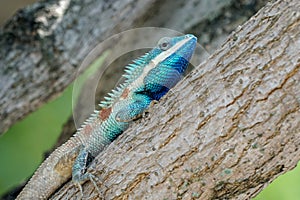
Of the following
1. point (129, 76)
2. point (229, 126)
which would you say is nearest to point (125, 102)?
point (129, 76)

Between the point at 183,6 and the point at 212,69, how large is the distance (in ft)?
5.08

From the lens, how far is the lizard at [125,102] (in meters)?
2.05

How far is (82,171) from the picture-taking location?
1.89m

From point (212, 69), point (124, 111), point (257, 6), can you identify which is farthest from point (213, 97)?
point (257, 6)

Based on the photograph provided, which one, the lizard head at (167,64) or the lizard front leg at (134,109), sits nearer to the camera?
the lizard front leg at (134,109)

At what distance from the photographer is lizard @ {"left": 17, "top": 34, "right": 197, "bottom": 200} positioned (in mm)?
2049

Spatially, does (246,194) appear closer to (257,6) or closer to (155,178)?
(155,178)

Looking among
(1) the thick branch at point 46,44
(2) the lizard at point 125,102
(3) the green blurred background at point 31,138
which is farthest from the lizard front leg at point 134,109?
(3) the green blurred background at point 31,138

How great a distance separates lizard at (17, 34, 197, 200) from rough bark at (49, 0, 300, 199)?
303 mm

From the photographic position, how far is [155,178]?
1.68 m

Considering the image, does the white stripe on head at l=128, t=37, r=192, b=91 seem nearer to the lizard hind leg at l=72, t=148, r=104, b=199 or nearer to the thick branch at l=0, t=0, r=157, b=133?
the lizard hind leg at l=72, t=148, r=104, b=199

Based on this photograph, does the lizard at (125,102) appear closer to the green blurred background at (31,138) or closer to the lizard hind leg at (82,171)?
the lizard hind leg at (82,171)

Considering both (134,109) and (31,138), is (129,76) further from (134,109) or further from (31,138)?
(31,138)

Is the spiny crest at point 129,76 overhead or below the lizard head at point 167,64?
overhead
